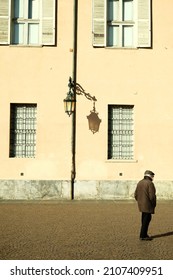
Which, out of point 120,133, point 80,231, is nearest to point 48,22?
point 120,133

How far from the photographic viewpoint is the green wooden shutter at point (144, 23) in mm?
15133

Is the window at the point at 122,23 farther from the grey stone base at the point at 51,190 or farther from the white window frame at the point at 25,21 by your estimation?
the grey stone base at the point at 51,190

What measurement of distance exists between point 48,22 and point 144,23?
11.0 feet

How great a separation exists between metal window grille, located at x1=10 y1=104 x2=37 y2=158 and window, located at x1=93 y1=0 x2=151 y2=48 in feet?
11.0

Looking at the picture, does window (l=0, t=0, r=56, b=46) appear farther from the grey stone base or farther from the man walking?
the man walking

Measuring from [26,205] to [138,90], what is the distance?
18.1 ft

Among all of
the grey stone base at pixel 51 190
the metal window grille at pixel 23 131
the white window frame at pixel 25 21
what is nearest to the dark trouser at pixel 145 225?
the grey stone base at pixel 51 190

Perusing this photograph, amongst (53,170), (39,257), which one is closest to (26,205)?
(53,170)

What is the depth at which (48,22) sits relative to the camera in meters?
15.0

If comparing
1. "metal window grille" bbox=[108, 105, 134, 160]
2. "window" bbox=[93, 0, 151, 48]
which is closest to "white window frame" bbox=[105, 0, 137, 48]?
"window" bbox=[93, 0, 151, 48]

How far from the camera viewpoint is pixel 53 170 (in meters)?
14.9

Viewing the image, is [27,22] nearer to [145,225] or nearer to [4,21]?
[4,21]

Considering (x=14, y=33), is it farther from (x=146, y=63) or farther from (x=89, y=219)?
(x=89, y=219)

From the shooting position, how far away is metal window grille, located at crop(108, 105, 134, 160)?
15352 mm
